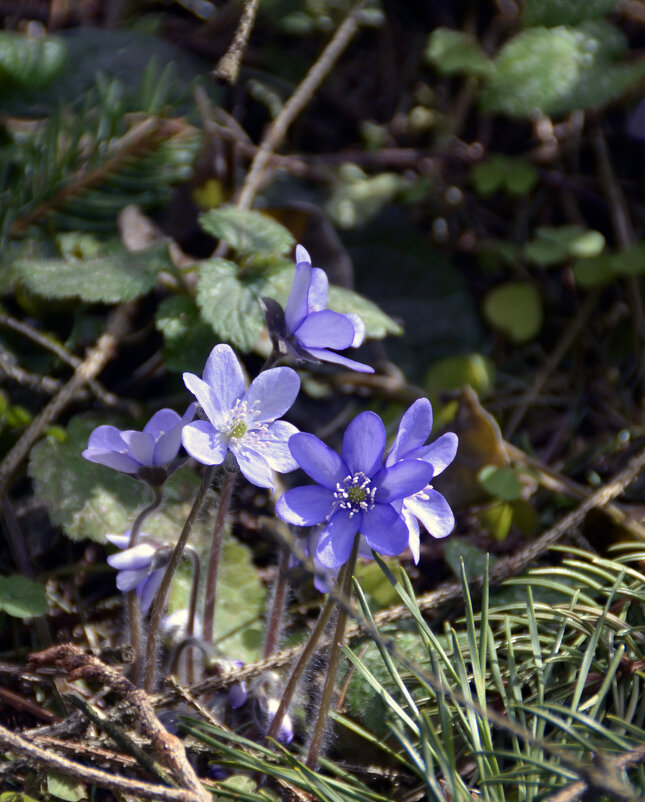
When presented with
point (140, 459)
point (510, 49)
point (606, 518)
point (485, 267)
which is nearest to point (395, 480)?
point (140, 459)

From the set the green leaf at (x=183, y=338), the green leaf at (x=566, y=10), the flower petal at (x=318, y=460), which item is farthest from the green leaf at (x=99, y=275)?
the green leaf at (x=566, y=10)

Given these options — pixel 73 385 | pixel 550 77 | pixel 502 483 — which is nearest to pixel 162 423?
pixel 73 385

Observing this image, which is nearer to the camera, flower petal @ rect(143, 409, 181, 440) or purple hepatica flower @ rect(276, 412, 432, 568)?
purple hepatica flower @ rect(276, 412, 432, 568)

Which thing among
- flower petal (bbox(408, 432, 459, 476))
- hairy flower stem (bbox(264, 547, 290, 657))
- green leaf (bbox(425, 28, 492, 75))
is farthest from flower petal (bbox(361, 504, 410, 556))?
green leaf (bbox(425, 28, 492, 75))

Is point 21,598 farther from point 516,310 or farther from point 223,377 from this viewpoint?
point 516,310

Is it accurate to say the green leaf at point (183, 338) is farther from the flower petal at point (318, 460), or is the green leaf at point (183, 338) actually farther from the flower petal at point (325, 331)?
the flower petal at point (318, 460)

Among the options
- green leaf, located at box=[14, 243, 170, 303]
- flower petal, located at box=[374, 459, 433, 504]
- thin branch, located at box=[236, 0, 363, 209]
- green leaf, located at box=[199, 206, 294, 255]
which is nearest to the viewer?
flower petal, located at box=[374, 459, 433, 504]

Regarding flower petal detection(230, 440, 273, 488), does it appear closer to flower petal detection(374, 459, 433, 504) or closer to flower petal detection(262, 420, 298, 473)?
flower petal detection(262, 420, 298, 473)
